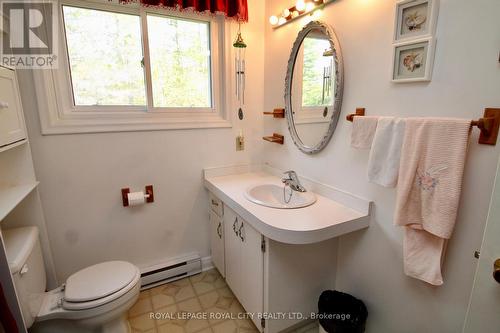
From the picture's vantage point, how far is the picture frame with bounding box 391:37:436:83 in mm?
1051

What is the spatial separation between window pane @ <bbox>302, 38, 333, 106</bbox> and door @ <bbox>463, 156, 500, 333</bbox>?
98 centimetres

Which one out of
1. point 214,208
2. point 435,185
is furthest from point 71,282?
point 435,185

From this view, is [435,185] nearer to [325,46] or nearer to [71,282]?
[325,46]

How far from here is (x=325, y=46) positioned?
1545mm

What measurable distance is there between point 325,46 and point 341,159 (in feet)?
2.24

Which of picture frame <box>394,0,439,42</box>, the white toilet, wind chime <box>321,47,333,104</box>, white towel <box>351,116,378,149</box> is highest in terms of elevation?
picture frame <box>394,0,439,42</box>

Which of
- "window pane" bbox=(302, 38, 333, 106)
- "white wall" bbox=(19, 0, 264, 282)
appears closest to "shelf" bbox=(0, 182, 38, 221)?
"white wall" bbox=(19, 0, 264, 282)

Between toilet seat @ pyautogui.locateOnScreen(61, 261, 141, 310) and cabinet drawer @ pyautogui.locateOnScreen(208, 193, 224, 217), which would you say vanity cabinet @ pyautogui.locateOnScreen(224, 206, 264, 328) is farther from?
toilet seat @ pyautogui.locateOnScreen(61, 261, 141, 310)

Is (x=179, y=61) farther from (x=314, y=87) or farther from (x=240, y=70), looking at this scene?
(x=314, y=87)

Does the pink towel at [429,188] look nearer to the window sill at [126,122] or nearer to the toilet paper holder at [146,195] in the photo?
→ the window sill at [126,122]

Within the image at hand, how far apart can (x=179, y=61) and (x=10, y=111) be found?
108cm

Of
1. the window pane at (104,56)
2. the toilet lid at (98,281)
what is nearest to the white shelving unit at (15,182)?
the toilet lid at (98,281)

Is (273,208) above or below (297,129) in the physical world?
below

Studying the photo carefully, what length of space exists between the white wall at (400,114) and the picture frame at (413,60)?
29 millimetres
